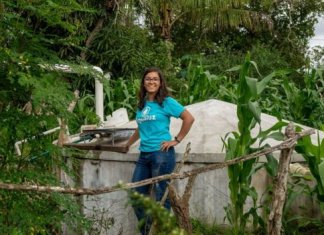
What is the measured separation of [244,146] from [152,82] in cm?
83

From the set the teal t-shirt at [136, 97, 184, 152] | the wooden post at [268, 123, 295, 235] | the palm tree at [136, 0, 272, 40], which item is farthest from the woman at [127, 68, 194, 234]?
the palm tree at [136, 0, 272, 40]

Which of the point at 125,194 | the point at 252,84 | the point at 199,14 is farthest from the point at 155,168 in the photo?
the point at 199,14

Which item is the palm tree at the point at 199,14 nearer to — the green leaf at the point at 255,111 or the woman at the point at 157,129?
the woman at the point at 157,129

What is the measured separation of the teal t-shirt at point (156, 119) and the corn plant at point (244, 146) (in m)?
0.48

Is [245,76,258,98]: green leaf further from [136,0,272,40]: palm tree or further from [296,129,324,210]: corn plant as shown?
[136,0,272,40]: palm tree

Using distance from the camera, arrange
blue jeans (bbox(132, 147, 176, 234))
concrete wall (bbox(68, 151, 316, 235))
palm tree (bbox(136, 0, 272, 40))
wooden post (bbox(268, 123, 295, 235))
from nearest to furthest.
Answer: wooden post (bbox(268, 123, 295, 235))
blue jeans (bbox(132, 147, 176, 234))
concrete wall (bbox(68, 151, 316, 235))
palm tree (bbox(136, 0, 272, 40))

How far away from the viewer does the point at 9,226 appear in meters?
3.68

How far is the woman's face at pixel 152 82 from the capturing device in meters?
5.24

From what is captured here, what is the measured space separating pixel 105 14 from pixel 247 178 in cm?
884

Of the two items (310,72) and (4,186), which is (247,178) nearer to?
(4,186)

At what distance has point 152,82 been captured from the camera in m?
5.23

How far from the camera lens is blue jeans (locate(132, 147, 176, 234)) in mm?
5191

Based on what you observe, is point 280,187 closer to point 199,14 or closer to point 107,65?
point 107,65

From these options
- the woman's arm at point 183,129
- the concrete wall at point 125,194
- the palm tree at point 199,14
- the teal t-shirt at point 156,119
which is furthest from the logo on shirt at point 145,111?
the palm tree at point 199,14
